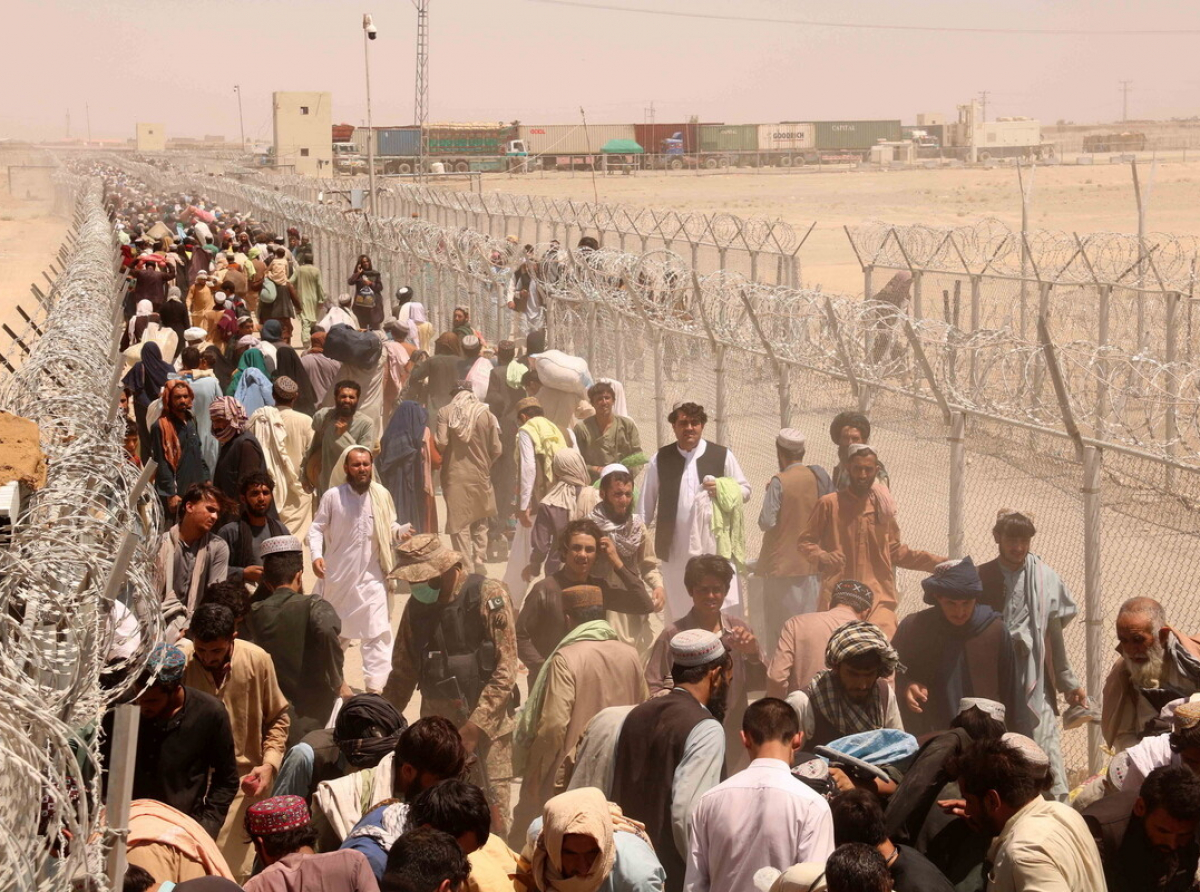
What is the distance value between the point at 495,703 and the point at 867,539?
2.15m

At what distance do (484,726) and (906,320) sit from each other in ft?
10.1

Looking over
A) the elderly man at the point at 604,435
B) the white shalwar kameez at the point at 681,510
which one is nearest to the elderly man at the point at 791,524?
the white shalwar kameez at the point at 681,510

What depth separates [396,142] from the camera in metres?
83.4

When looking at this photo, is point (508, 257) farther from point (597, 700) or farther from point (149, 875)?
point (149, 875)

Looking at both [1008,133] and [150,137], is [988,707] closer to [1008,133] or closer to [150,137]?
[1008,133]

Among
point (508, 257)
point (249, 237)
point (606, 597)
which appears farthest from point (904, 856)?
point (249, 237)

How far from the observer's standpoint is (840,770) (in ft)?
14.4

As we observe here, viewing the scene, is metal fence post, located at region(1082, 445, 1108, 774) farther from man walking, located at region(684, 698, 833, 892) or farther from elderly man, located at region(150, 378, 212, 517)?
elderly man, located at region(150, 378, 212, 517)

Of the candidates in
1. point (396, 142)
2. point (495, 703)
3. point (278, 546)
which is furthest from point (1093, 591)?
point (396, 142)

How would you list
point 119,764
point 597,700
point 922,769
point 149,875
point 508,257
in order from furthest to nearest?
point 508,257, point 597,700, point 922,769, point 149,875, point 119,764

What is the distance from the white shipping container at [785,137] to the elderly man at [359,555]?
8794 centimetres

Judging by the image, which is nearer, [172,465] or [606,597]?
[606,597]

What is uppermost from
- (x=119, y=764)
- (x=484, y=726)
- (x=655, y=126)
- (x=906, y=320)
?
(x=655, y=126)

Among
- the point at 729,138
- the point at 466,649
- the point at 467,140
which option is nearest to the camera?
the point at 466,649
